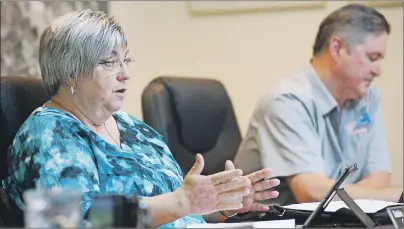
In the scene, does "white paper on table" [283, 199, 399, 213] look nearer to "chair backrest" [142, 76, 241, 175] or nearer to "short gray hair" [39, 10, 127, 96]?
"short gray hair" [39, 10, 127, 96]

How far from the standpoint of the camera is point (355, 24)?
2492 mm

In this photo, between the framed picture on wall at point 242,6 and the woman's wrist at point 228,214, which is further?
the framed picture on wall at point 242,6

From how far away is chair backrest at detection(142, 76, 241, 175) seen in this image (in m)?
2.33

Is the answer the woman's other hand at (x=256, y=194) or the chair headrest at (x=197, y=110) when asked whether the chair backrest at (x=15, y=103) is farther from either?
the chair headrest at (x=197, y=110)

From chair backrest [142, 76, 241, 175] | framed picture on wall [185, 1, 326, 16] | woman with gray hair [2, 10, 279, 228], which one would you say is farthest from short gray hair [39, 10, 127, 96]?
framed picture on wall [185, 1, 326, 16]

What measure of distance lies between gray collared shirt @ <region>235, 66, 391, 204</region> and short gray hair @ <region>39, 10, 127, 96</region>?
92cm

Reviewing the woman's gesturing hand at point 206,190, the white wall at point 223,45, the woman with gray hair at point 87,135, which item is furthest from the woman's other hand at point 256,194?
the white wall at point 223,45

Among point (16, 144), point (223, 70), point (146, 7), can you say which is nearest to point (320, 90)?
point (223, 70)

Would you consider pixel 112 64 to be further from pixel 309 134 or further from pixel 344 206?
pixel 309 134

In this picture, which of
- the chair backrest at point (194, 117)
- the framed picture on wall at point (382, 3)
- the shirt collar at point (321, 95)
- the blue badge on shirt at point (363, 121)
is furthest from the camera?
the framed picture on wall at point (382, 3)

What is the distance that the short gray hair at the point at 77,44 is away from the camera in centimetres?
154

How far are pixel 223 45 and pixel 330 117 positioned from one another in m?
0.76

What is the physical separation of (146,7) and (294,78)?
0.88m

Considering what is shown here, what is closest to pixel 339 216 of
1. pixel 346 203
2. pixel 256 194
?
pixel 346 203
